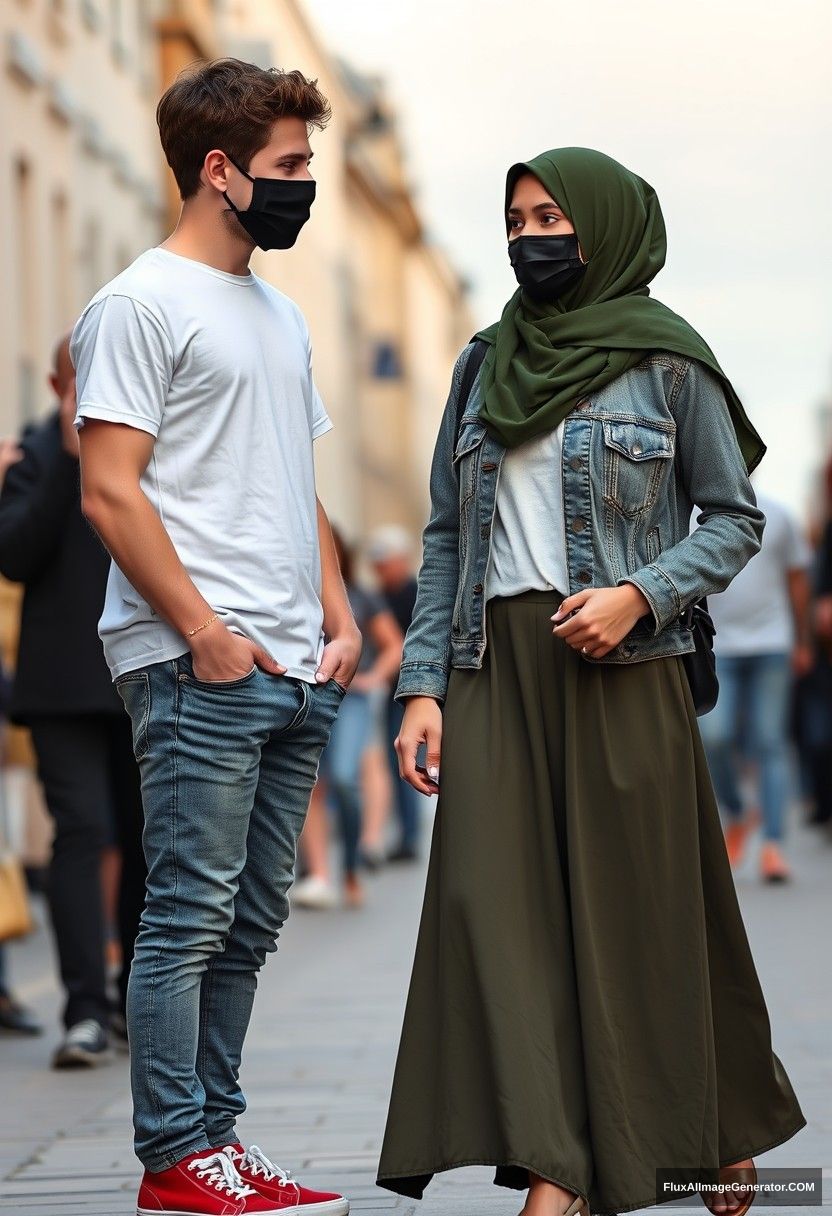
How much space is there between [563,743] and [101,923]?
309cm

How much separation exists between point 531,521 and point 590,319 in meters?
0.39

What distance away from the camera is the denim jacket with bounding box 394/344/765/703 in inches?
166

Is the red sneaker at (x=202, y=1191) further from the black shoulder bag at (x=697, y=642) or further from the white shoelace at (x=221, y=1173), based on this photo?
the black shoulder bag at (x=697, y=642)

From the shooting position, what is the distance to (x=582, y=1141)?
4059 millimetres

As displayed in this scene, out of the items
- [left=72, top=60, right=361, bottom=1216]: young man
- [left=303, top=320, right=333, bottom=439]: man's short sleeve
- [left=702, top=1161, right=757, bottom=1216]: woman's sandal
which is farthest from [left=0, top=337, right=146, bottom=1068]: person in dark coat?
[left=702, top=1161, right=757, bottom=1216]: woman's sandal

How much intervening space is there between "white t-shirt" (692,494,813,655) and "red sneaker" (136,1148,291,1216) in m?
7.78

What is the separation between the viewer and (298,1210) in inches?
169

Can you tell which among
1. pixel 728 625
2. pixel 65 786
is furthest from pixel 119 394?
pixel 728 625

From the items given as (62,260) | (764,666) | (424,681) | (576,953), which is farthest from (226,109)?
(62,260)

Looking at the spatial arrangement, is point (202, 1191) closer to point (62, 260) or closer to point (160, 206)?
point (62, 260)

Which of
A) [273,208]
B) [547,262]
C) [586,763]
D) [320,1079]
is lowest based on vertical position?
[320,1079]

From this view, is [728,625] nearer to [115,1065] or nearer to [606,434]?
[115,1065]

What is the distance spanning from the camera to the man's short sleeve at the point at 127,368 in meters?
4.23

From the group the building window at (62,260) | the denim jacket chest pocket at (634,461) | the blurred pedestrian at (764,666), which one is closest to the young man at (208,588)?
the denim jacket chest pocket at (634,461)
